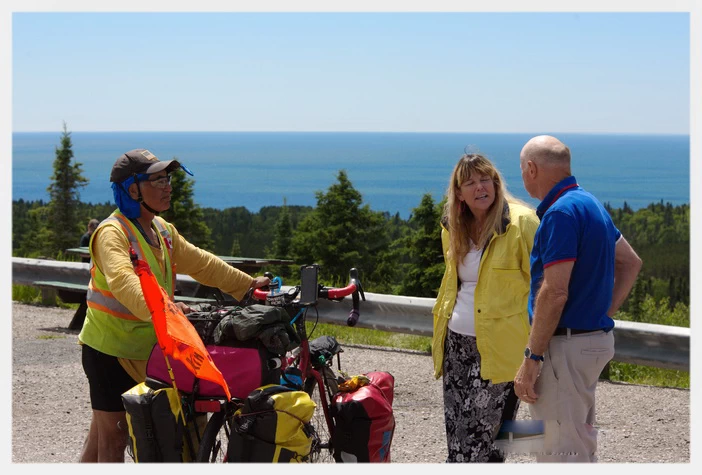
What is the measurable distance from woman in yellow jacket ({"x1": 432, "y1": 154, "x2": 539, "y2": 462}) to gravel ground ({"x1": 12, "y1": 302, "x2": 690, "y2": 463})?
111cm

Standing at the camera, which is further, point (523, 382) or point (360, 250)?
point (360, 250)

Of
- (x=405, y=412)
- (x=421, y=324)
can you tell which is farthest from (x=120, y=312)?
(x=421, y=324)

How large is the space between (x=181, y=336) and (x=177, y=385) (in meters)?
0.30

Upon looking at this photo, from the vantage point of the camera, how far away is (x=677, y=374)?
8133mm

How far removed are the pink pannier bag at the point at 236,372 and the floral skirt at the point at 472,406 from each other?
1.07 m

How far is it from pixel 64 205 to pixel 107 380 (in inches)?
1329

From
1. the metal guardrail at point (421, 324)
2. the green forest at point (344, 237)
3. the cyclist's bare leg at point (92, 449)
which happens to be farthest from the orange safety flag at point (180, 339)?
the green forest at point (344, 237)

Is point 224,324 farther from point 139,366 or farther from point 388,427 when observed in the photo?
point 388,427

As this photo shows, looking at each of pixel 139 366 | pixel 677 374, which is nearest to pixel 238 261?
pixel 677 374

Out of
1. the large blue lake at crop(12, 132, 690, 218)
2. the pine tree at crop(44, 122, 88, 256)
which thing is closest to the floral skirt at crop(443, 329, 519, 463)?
the pine tree at crop(44, 122, 88, 256)

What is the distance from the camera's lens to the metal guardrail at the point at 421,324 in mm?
6988

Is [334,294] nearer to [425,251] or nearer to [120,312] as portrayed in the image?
[120,312]

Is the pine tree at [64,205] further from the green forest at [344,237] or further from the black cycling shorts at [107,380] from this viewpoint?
the black cycling shorts at [107,380]

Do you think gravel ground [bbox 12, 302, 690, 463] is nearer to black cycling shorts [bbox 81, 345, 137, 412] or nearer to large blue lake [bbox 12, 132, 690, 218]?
black cycling shorts [bbox 81, 345, 137, 412]
